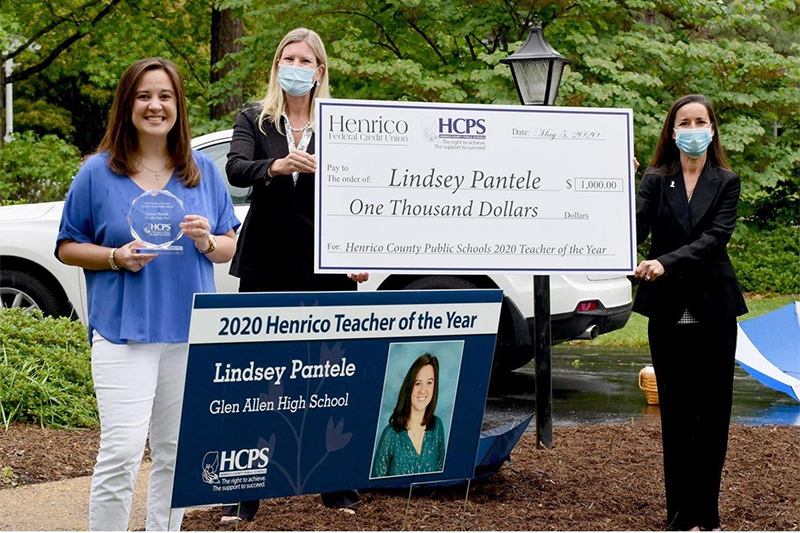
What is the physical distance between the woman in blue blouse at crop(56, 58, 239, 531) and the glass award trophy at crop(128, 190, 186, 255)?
0.04 metres

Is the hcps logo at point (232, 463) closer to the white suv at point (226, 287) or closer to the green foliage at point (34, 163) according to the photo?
the white suv at point (226, 287)

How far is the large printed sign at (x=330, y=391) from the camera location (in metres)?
3.64

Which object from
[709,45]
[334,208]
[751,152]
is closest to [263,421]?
[334,208]

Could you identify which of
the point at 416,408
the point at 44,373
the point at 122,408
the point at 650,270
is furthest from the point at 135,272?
the point at 44,373

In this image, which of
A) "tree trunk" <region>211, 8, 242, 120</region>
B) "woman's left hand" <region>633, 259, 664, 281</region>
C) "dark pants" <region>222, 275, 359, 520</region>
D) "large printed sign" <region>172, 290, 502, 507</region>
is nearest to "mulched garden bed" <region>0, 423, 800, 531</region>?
"dark pants" <region>222, 275, 359, 520</region>

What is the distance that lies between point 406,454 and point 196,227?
120 centimetres

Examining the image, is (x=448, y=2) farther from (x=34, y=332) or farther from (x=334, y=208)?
(x=334, y=208)

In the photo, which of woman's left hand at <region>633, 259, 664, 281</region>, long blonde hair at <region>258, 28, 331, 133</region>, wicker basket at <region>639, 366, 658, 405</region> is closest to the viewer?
woman's left hand at <region>633, 259, 664, 281</region>

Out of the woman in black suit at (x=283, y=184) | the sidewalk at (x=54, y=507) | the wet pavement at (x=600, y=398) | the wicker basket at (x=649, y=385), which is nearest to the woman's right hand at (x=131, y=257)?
the woman in black suit at (x=283, y=184)

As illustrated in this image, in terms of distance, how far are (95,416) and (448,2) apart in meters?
8.29

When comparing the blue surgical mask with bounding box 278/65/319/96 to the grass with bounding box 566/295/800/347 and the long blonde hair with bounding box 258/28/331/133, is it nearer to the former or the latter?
the long blonde hair with bounding box 258/28/331/133

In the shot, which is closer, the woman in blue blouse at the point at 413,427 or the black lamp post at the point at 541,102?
the woman in blue blouse at the point at 413,427

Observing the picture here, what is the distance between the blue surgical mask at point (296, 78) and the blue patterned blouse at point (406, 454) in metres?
1.49

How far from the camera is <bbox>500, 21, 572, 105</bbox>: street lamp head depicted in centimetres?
679
